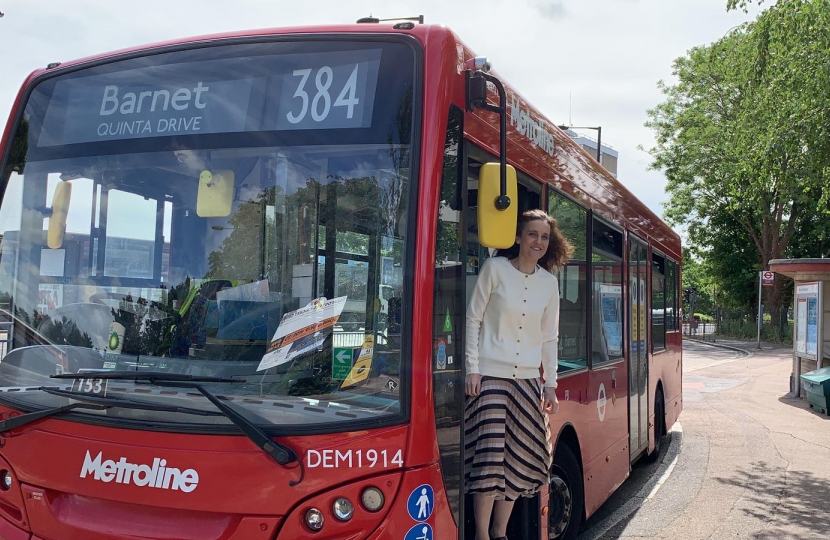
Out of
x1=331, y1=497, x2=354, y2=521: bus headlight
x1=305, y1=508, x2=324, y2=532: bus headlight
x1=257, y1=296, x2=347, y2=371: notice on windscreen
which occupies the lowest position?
x1=305, y1=508, x2=324, y2=532: bus headlight

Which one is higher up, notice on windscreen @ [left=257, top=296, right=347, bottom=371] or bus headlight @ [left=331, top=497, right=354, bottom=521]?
notice on windscreen @ [left=257, top=296, right=347, bottom=371]

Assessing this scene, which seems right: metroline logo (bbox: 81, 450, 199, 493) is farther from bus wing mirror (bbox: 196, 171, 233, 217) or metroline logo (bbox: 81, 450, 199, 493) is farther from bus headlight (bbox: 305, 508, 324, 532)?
bus wing mirror (bbox: 196, 171, 233, 217)

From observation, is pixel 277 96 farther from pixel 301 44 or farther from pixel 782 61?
pixel 782 61

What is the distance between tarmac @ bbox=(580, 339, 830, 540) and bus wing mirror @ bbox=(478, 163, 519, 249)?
361 cm

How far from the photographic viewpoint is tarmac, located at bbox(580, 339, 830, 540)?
20.7 ft

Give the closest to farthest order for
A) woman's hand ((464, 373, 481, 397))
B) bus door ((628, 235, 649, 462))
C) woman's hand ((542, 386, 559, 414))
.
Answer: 1. woman's hand ((464, 373, 481, 397))
2. woman's hand ((542, 386, 559, 414))
3. bus door ((628, 235, 649, 462))

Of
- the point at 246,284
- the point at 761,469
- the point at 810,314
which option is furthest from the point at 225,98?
the point at 810,314

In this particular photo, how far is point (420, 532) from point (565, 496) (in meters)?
2.27

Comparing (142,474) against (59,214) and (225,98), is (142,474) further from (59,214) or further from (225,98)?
(225,98)

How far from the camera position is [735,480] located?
8.05 m

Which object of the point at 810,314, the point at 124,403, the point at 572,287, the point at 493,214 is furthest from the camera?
the point at 810,314

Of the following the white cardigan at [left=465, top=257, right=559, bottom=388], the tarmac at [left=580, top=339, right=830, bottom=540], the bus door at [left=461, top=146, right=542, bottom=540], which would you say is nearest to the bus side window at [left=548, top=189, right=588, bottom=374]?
the bus door at [left=461, top=146, right=542, bottom=540]

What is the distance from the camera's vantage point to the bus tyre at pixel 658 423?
9002 millimetres

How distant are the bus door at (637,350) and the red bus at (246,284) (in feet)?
12.9
